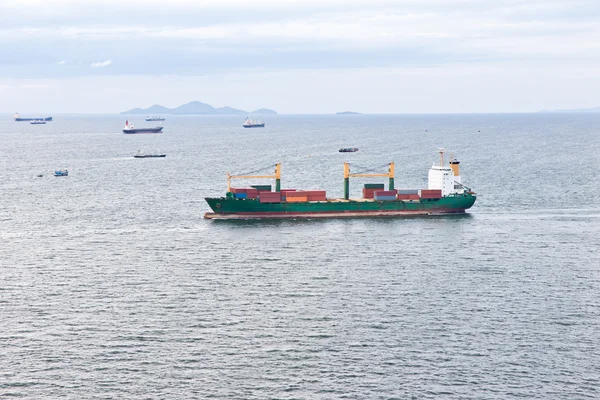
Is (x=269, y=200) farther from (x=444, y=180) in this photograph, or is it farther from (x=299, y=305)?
(x=299, y=305)

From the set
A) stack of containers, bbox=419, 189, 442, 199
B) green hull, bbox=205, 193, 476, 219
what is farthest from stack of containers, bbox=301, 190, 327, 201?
stack of containers, bbox=419, 189, 442, 199

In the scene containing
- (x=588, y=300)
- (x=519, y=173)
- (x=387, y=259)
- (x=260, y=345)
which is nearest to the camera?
(x=260, y=345)

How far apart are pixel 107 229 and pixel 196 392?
55646 mm

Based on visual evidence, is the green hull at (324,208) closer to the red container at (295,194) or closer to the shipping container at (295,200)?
the shipping container at (295,200)

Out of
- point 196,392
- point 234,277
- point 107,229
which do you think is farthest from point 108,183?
point 196,392

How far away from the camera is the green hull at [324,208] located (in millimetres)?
111312

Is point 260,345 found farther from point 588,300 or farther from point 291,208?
point 291,208

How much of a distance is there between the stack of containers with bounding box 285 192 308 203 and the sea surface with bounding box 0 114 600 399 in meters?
4.41

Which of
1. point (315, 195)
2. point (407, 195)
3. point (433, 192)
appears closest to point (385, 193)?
point (407, 195)

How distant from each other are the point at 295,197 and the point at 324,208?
453 cm

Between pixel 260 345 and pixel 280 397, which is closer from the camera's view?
pixel 280 397

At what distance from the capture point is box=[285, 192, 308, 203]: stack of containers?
11219 centimetres

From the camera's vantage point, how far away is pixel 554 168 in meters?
171

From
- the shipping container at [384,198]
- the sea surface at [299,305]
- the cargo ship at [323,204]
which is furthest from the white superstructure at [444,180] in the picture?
the shipping container at [384,198]
